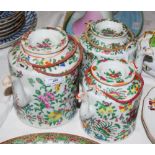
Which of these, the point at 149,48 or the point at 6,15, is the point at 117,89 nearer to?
the point at 149,48

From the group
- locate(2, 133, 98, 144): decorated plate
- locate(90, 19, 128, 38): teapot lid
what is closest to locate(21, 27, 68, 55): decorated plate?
locate(90, 19, 128, 38): teapot lid

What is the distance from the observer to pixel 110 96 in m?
0.82

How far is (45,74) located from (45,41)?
0.29 feet

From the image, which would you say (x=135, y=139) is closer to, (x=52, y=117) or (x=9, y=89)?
(x=52, y=117)

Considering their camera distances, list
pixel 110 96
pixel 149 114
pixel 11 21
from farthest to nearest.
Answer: pixel 11 21, pixel 149 114, pixel 110 96

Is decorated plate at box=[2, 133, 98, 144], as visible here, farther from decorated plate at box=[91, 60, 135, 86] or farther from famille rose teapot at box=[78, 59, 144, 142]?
decorated plate at box=[91, 60, 135, 86]

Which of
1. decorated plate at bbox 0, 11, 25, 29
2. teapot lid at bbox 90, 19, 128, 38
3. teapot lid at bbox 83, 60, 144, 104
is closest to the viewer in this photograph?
teapot lid at bbox 83, 60, 144, 104

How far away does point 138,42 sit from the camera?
102 centimetres

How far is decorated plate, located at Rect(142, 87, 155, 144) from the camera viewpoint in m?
0.90

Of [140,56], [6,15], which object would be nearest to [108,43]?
[140,56]

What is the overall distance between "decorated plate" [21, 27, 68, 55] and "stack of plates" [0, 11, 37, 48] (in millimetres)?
233

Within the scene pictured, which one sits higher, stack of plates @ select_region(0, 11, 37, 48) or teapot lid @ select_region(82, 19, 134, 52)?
teapot lid @ select_region(82, 19, 134, 52)

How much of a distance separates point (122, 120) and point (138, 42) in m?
0.26

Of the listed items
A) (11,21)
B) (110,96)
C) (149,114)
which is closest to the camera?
(110,96)
